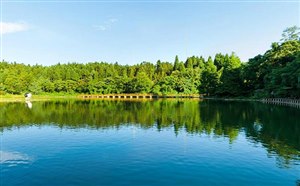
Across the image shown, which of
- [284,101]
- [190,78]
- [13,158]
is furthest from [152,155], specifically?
[190,78]

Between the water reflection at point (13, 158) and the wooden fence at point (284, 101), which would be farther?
the wooden fence at point (284, 101)

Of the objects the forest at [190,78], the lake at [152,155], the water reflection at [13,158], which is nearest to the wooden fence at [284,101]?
the forest at [190,78]

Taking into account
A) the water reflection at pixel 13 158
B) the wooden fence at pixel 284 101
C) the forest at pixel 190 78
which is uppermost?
the forest at pixel 190 78

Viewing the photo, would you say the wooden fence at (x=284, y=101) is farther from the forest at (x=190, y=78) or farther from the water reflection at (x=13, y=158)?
the water reflection at (x=13, y=158)

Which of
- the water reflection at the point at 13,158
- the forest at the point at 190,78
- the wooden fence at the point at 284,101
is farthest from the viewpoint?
the forest at the point at 190,78

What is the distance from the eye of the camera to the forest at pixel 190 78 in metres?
56.0

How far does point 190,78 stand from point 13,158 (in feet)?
260

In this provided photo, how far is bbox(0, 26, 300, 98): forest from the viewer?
56028mm

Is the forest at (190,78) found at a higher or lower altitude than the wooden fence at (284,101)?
higher

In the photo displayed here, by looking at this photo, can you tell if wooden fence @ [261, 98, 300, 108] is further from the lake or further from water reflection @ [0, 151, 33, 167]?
water reflection @ [0, 151, 33, 167]

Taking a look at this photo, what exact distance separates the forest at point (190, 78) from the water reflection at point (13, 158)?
38735 mm

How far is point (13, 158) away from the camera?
619 inches

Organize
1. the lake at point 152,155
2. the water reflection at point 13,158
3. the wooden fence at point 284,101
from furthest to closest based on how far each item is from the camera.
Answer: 1. the wooden fence at point 284,101
2. the water reflection at point 13,158
3. the lake at point 152,155

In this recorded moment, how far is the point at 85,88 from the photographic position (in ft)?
322
